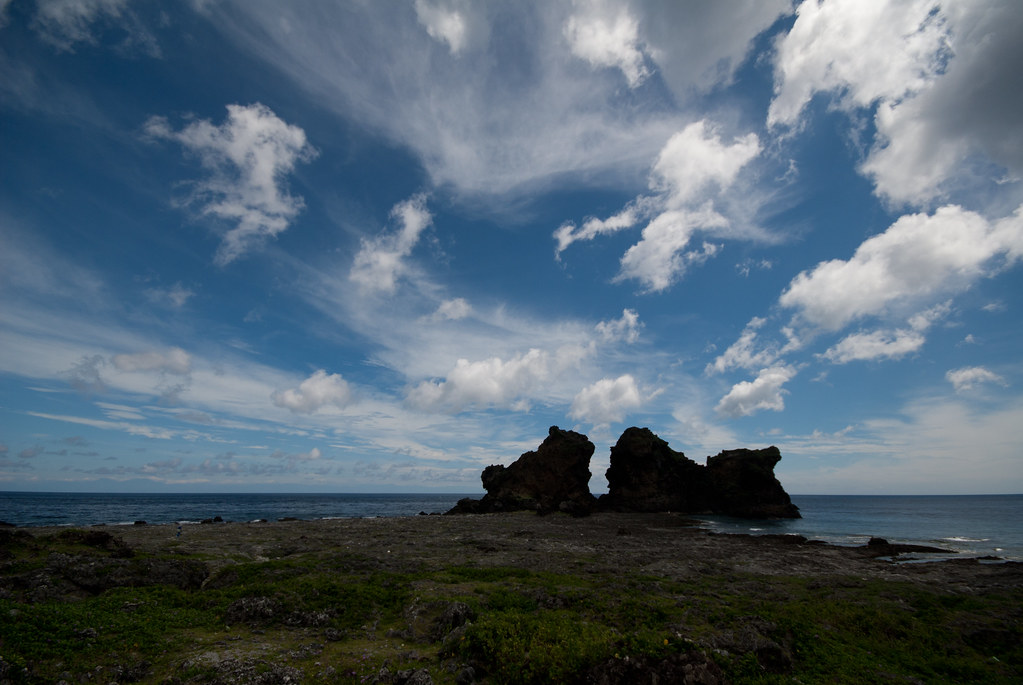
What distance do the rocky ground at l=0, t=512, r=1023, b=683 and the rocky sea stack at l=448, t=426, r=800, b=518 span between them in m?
53.3

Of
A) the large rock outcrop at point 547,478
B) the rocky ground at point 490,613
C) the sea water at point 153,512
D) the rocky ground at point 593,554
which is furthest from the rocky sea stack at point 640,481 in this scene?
the rocky ground at point 490,613

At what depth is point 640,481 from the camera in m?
85.2

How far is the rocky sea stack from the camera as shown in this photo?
79500mm

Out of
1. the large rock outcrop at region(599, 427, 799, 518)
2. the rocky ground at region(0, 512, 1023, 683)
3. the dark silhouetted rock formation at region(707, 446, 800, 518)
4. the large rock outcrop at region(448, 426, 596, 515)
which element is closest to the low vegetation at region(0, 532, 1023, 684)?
the rocky ground at region(0, 512, 1023, 683)

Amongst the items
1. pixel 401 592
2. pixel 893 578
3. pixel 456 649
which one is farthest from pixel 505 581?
pixel 893 578

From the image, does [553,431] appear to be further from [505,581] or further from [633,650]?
[633,650]

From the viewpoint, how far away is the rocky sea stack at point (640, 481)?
79.5 meters

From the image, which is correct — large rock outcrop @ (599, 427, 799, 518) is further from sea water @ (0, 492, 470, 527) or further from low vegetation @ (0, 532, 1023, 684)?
low vegetation @ (0, 532, 1023, 684)

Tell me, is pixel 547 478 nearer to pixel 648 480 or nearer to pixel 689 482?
pixel 648 480

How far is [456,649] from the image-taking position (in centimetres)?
1152

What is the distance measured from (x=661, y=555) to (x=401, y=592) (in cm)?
1968

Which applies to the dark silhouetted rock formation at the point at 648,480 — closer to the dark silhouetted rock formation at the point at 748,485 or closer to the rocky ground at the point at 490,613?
the dark silhouetted rock formation at the point at 748,485

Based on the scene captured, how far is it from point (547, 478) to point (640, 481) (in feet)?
61.1

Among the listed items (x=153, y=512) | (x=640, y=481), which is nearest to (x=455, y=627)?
(x=640, y=481)
